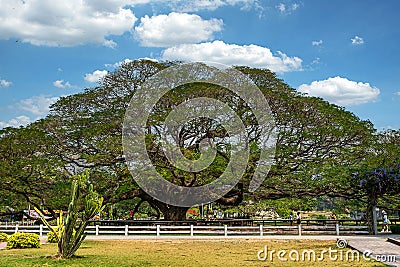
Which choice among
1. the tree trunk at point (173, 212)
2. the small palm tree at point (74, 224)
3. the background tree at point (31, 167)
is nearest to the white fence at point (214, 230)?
the tree trunk at point (173, 212)

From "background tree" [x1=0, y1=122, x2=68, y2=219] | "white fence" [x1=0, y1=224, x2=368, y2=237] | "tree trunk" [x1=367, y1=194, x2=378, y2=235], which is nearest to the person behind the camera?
"tree trunk" [x1=367, y1=194, x2=378, y2=235]

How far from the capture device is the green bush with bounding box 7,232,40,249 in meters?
14.7

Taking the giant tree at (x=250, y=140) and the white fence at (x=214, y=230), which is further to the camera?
the giant tree at (x=250, y=140)

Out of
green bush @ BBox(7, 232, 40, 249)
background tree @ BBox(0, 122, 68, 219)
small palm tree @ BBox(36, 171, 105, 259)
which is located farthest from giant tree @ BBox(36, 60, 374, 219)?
small palm tree @ BBox(36, 171, 105, 259)

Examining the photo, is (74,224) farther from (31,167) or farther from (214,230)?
(31,167)

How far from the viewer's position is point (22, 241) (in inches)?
582

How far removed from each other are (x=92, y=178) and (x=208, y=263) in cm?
1330

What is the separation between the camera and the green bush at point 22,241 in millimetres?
14680

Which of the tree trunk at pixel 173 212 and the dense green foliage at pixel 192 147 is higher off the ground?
the dense green foliage at pixel 192 147

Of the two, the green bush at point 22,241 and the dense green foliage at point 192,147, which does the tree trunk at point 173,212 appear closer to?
the dense green foliage at point 192,147

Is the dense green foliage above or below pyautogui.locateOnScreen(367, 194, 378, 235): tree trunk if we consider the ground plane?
above

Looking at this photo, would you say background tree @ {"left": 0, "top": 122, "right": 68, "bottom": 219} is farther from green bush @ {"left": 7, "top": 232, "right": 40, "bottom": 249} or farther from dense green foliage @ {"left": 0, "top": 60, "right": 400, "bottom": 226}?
green bush @ {"left": 7, "top": 232, "right": 40, "bottom": 249}

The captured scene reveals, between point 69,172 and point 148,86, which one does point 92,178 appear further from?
point 148,86

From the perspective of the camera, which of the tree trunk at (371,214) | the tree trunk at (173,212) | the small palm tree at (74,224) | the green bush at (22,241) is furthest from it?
the tree trunk at (173,212)
